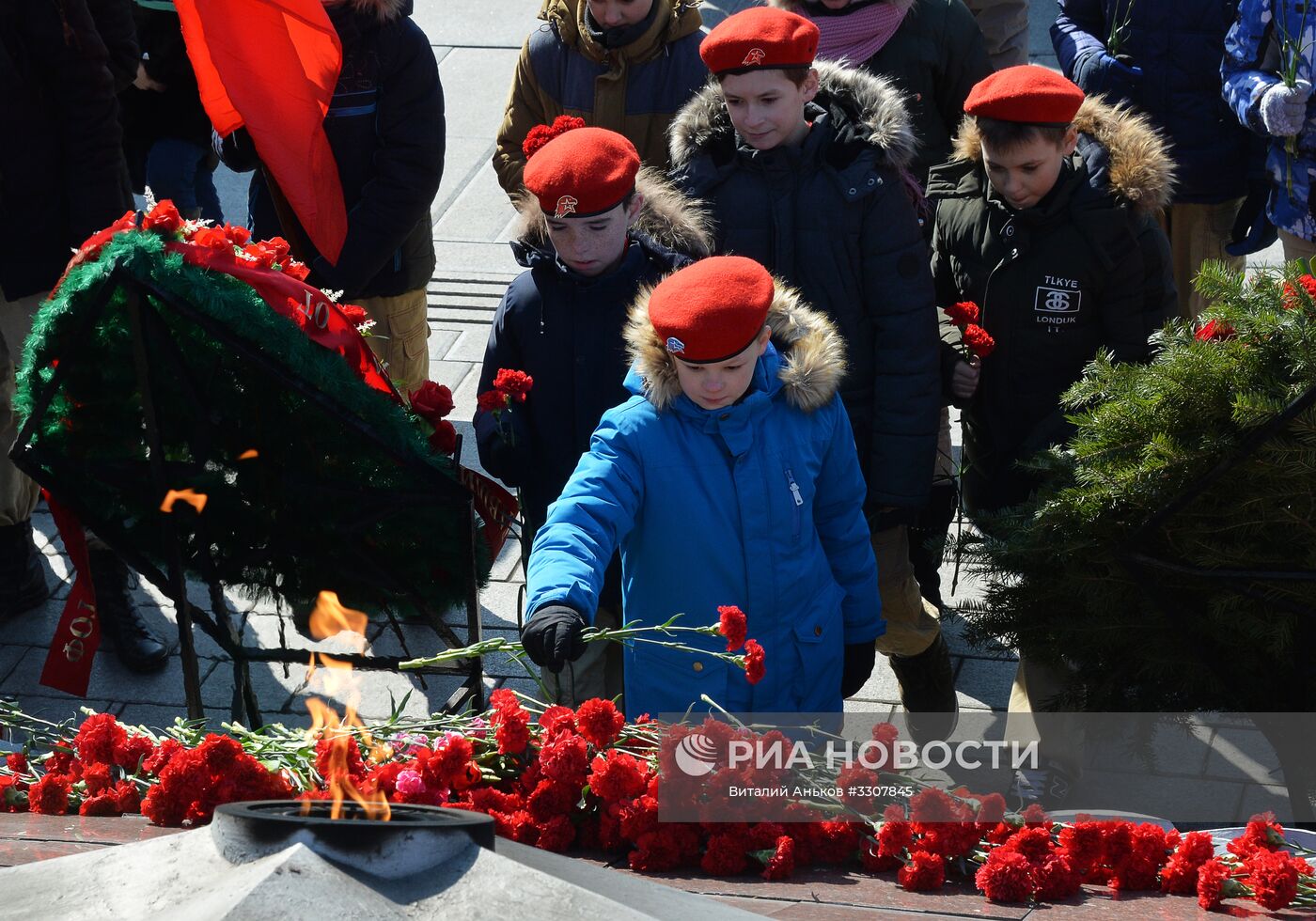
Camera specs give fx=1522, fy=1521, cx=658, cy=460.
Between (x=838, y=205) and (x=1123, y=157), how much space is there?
84 cm

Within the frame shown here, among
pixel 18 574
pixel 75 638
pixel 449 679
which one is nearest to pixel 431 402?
pixel 75 638

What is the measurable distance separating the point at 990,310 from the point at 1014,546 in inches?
36.2

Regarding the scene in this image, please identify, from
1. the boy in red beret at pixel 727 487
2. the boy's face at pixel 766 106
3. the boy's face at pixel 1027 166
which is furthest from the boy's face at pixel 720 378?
the boy's face at pixel 1027 166

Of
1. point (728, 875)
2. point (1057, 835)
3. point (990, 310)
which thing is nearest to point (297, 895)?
point (728, 875)

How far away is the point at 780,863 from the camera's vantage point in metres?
2.55

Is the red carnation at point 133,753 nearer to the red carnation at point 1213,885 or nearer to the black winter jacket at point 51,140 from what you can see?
the red carnation at point 1213,885

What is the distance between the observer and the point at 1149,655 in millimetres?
3609

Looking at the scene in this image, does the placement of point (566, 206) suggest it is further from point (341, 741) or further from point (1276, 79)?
point (1276, 79)

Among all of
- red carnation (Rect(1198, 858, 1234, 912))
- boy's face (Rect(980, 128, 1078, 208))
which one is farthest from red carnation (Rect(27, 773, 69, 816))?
boy's face (Rect(980, 128, 1078, 208))

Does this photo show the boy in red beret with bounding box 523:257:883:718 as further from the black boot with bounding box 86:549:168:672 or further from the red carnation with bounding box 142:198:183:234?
the black boot with bounding box 86:549:168:672

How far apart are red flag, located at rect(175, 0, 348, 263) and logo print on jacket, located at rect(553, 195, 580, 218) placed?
3.85 feet

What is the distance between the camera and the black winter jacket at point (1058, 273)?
426cm

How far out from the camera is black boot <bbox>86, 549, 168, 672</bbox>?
5234mm

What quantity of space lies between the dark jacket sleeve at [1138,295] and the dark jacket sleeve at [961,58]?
1028 mm
